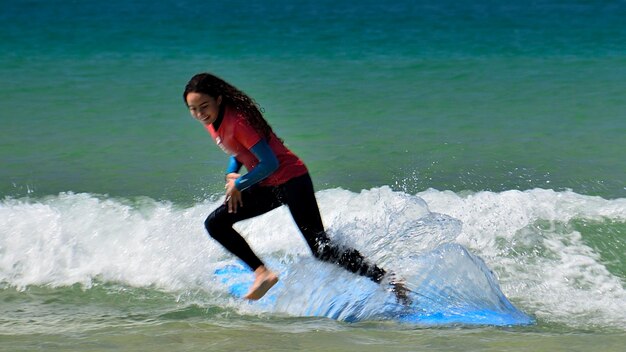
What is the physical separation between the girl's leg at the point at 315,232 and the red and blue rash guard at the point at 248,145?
0.19 feet

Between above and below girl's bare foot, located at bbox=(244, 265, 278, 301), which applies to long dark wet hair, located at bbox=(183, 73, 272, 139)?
above

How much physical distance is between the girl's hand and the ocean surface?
1.92ft

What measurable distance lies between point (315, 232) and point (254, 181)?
1.67ft

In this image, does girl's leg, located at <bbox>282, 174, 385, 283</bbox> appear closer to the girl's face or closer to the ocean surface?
the ocean surface

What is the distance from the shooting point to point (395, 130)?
1248 cm

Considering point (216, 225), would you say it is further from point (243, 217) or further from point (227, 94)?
point (227, 94)

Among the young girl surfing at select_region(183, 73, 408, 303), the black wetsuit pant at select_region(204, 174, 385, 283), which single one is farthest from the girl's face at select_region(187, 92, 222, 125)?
the black wetsuit pant at select_region(204, 174, 385, 283)

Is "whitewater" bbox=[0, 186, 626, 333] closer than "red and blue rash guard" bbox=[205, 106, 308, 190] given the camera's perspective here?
No

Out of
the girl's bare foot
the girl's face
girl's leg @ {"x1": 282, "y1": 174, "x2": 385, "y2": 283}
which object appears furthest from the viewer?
the girl's bare foot

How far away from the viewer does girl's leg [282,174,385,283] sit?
18.9 ft

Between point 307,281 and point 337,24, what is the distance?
1674 cm

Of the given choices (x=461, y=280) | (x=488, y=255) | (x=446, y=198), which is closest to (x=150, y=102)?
(x=446, y=198)

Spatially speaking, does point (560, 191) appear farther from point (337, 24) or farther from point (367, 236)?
point (337, 24)

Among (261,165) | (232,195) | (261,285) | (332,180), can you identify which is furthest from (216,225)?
(332,180)
